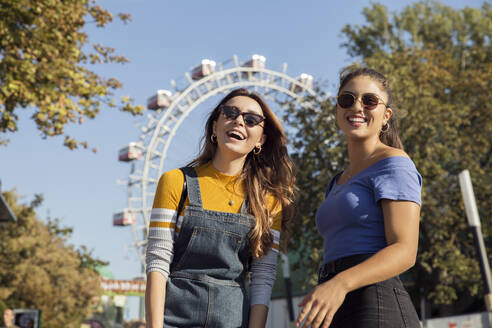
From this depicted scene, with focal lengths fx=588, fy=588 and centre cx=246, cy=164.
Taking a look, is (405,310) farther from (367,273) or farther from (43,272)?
(43,272)

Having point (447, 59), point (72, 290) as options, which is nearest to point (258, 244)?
point (447, 59)

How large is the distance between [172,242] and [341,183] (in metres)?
0.85

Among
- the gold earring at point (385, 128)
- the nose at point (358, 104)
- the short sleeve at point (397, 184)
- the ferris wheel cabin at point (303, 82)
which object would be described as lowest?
the short sleeve at point (397, 184)

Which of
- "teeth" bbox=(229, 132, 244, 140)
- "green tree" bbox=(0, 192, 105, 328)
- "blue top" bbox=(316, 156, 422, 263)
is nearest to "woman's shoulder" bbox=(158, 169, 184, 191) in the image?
"teeth" bbox=(229, 132, 244, 140)

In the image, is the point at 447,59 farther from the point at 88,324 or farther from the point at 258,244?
the point at 88,324

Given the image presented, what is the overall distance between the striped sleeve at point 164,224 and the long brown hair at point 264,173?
33 centimetres

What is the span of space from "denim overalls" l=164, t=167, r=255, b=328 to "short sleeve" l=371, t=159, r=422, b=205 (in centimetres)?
83

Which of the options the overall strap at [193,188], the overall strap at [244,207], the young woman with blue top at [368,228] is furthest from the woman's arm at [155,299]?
the young woman with blue top at [368,228]

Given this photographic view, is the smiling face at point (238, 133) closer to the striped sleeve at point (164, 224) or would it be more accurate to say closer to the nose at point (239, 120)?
the nose at point (239, 120)

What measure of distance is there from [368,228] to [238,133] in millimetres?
1058

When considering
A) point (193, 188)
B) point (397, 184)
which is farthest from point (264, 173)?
point (397, 184)

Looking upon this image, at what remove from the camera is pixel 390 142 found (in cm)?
272

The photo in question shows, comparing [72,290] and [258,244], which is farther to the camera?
[72,290]

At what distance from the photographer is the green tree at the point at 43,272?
92.3 ft
